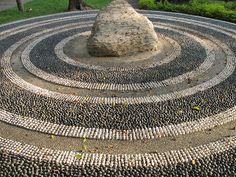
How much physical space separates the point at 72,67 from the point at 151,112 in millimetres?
5547

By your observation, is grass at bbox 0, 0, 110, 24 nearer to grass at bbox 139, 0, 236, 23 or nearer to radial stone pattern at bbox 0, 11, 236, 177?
grass at bbox 139, 0, 236, 23

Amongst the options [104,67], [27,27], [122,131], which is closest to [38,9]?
[27,27]

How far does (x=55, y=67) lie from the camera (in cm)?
1680

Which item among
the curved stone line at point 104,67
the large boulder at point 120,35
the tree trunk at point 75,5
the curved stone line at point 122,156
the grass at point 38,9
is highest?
the large boulder at point 120,35

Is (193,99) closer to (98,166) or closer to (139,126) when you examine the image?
(139,126)

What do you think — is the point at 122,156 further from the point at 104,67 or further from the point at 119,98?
the point at 104,67

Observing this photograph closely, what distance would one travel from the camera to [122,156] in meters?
10.6

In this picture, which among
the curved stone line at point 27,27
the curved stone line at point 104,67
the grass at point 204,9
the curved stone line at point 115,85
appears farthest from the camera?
the grass at point 204,9

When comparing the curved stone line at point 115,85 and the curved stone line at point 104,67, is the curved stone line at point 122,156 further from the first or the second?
the curved stone line at point 104,67

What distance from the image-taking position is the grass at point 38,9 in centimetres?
2777

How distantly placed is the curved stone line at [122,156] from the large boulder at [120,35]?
8.00 metres

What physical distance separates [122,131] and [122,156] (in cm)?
137

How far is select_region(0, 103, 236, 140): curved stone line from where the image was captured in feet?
37.9

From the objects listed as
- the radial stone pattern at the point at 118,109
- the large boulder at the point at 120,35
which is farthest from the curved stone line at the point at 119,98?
the large boulder at the point at 120,35
